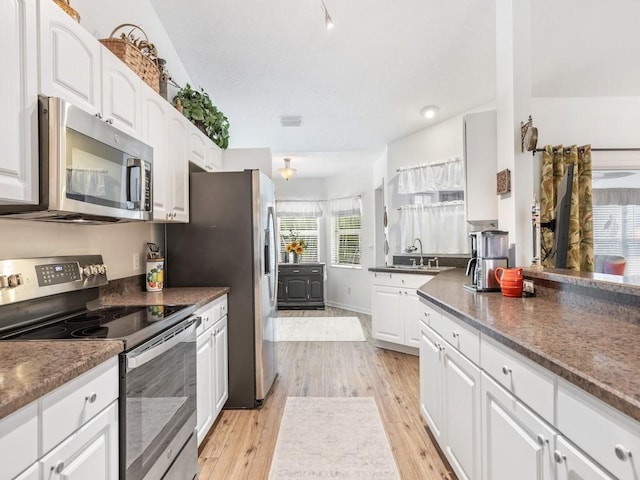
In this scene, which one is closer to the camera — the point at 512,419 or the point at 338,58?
the point at 512,419

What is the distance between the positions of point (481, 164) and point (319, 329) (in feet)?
10.9

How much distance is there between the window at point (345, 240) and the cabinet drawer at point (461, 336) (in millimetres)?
4861

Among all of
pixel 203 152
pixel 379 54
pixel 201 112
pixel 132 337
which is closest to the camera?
pixel 132 337

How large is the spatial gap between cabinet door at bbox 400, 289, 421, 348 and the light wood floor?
0.69ft

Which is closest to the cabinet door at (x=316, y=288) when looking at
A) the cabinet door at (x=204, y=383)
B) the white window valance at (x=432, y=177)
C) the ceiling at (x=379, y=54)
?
the white window valance at (x=432, y=177)

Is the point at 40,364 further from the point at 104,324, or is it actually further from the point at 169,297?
the point at 169,297

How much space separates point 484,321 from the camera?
4.65ft

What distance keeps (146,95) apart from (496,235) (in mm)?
2203

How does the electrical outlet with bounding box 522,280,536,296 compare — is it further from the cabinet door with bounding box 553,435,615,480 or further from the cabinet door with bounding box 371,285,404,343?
the cabinet door with bounding box 371,285,404,343

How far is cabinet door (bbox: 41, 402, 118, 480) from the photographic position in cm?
93

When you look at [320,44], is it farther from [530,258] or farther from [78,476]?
[78,476]

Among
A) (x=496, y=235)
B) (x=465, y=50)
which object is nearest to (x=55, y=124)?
(x=496, y=235)

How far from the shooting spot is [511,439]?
3.92 feet

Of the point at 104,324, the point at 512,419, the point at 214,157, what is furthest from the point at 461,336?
the point at 214,157
